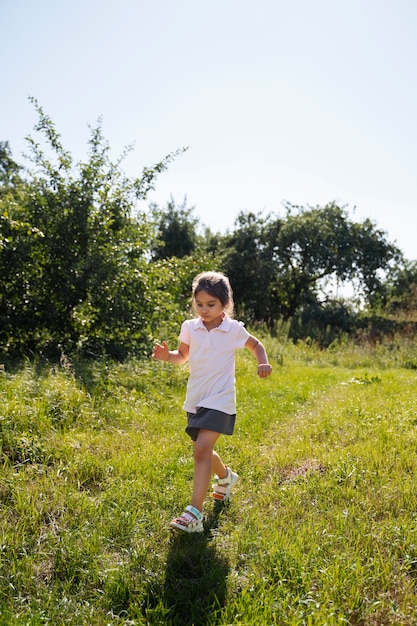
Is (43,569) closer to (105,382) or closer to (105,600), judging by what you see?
(105,600)

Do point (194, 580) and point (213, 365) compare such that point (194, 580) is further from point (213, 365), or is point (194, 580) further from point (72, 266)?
point (72, 266)

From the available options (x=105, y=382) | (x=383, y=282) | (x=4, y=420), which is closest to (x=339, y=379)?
(x=105, y=382)

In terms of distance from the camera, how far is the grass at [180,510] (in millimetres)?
2602

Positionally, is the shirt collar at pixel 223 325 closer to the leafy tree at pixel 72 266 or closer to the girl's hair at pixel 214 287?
the girl's hair at pixel 214 287

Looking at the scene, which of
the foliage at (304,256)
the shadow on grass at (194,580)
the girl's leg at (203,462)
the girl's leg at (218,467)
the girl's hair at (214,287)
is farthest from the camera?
the foliage at (304,256)

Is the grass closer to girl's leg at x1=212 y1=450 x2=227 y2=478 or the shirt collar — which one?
girl's leg at x1=212 y1=450 x2=227 y2=478

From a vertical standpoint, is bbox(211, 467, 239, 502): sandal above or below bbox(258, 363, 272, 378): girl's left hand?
below

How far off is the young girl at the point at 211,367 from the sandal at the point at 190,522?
8.4 inches

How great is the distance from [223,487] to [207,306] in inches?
55.7

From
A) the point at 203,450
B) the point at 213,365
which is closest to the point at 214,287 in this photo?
the point at 213,365

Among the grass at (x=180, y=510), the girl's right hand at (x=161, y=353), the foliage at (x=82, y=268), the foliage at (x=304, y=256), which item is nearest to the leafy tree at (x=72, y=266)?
the foliage at (x=82, y=268)

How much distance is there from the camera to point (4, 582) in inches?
108

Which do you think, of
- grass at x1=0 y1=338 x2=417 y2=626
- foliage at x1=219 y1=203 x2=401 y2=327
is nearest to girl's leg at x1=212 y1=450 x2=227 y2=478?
grass at x1=0 y1=338 x2=417 y2=626

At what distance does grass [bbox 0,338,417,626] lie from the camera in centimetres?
260
